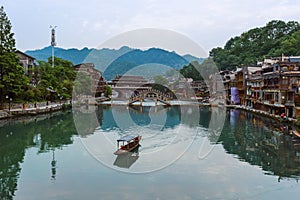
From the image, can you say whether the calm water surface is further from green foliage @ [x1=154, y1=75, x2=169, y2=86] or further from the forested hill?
green foliage @ [x1=154, y1=75, x2=169, y2=86]

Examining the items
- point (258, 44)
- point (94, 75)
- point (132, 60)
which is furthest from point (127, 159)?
point (258, 44)

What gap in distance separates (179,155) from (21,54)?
29.3 metres

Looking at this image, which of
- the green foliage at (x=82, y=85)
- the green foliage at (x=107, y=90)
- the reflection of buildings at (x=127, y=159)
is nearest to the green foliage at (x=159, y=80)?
the green foliage at (x=107, y=90)

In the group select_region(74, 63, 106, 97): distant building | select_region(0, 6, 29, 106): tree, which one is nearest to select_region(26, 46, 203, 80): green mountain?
select_region(74, 63, 106, 97): distant building

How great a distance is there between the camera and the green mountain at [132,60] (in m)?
37.2

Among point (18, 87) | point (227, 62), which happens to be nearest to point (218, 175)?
point (18, 87)

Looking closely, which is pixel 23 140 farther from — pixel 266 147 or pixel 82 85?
pixel 82 85

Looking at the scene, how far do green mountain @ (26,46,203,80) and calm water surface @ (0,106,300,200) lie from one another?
31.2 feet

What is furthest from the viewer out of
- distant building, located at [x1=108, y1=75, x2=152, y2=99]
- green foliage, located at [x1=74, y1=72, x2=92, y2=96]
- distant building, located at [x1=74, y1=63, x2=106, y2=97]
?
distant building, located at [x1=108, y1=75, x2=152, y2=99]

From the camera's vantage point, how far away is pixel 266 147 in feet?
51.9

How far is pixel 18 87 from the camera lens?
25.2 metres

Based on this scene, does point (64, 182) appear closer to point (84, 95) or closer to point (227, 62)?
point (84, 95)

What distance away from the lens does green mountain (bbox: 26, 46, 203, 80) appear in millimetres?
37181

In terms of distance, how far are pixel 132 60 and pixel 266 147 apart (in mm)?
39919
